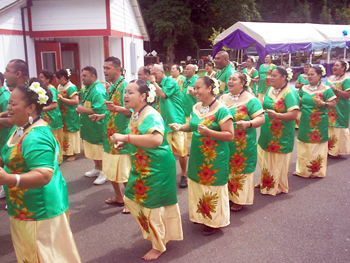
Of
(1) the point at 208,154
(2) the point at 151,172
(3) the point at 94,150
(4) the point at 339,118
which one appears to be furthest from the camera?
(4) the point at 339,118

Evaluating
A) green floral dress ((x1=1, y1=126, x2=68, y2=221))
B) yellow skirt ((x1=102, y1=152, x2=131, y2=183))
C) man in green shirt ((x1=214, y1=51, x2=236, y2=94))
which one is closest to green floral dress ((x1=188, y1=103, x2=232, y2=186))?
yellow skirt ((x1=102, y1=152, x2=131, y2=183))

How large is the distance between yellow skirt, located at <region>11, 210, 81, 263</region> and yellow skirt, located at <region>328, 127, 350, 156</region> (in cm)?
614

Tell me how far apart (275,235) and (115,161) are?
231cm

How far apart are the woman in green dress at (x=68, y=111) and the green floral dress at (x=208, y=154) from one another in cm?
345

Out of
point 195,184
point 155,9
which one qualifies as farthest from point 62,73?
point 155,9

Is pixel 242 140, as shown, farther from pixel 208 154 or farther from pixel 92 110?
pixel 92 110

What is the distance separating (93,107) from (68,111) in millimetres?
1935

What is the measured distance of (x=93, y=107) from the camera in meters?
5.22

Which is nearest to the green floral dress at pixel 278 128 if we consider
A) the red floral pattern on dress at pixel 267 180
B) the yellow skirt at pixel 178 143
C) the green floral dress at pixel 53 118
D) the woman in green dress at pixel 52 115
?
the red floral pattern on dress at pixel 267 180

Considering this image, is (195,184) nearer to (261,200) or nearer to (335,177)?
(261,200)

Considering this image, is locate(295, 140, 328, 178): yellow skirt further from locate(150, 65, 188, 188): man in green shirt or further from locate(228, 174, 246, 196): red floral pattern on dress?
locate(150, 65, 188, 188): man in green shirt

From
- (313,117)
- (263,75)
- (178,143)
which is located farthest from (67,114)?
(263,75)

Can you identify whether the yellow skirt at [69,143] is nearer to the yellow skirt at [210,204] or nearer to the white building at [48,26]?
the yellow skirt at [210,204]

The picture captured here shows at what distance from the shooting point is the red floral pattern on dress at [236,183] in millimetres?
4617
